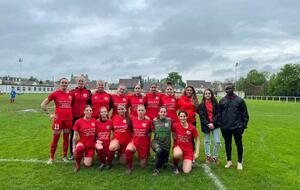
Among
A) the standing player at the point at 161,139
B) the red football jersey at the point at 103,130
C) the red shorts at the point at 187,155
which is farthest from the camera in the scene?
the red football jersey at the point at 103,130

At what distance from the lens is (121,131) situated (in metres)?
7.27

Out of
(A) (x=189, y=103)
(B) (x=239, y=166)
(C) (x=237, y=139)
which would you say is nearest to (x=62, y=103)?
(A) (x=189, y=103)

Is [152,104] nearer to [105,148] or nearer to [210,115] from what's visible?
[210,115]

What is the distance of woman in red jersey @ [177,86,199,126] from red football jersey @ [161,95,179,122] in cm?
12

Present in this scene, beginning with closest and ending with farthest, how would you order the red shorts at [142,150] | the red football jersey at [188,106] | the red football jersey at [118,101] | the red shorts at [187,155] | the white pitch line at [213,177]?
the white pitch line at [213,177], the red shorts at [187,155], the red shorts at [142,150], the red football jersey at [188,106], the red football jersey at [118,101]

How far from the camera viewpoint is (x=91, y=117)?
7.48 metres

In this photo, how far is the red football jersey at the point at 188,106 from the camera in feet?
25.3

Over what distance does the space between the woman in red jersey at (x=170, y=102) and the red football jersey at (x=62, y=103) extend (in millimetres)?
2282

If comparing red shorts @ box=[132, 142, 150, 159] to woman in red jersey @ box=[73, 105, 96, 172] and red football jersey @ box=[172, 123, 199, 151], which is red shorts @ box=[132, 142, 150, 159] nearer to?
red football jersey @ box=[172, 123, 199, 151]

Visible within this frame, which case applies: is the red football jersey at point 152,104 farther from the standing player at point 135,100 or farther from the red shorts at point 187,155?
the red shorts at point 187,155

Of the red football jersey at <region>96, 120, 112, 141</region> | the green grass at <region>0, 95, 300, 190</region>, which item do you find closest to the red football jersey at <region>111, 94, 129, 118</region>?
the red football jersey at <region>96, 120, 112, 141</region>

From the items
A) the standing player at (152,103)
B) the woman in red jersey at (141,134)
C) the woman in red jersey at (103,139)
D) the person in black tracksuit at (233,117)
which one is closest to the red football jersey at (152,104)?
the standing player at (152,103)

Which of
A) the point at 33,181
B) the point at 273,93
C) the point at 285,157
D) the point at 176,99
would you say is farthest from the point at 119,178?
the point at 273,93

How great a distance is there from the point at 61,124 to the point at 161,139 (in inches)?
95.9
